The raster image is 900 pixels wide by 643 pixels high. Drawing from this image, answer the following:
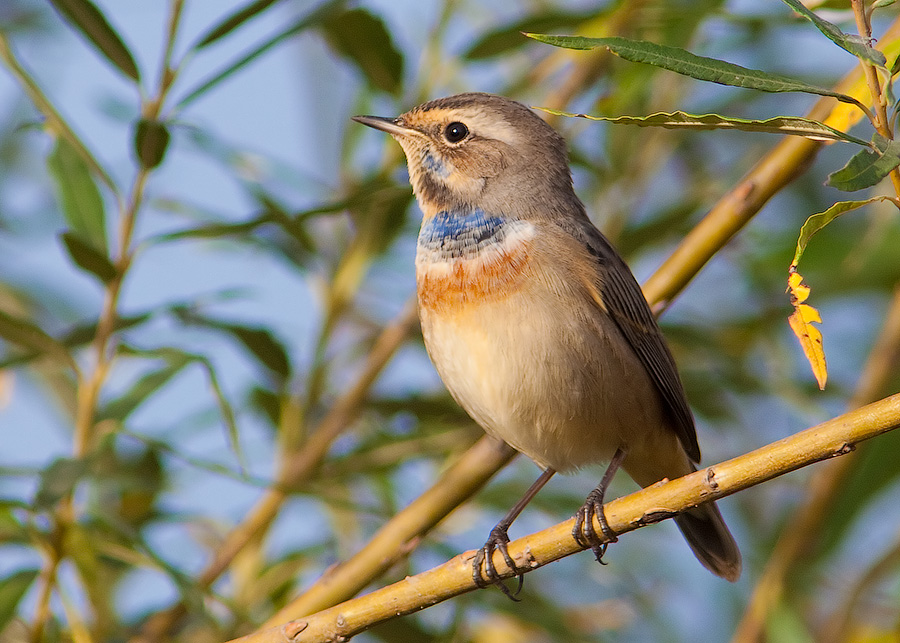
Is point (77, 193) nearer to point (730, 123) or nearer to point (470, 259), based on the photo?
point (470, 259)

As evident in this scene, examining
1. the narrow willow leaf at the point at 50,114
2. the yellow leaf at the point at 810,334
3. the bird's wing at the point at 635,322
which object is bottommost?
the yellow leaf at the point at 810,334

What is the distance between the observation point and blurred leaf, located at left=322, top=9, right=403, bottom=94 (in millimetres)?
3967

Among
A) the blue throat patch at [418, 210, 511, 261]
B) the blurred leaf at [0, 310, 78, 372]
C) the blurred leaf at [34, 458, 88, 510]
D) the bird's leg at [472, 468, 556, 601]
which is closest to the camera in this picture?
the bird's leg at [472, 468, 556, 601]

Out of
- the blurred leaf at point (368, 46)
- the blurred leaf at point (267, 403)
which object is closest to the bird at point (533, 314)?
the blurred leaf at point (368, 46)

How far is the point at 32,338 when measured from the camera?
10.5 ft

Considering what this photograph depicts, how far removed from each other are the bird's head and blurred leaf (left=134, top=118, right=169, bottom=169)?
1003mm

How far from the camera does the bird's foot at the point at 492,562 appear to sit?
259 centimetres

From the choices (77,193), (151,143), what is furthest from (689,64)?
(77,193)

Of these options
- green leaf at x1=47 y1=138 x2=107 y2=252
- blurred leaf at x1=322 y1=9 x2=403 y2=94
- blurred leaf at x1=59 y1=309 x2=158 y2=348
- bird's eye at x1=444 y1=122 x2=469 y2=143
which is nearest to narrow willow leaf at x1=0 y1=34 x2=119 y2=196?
green leaf at x1=47 y1=138 x2=107 y2=252

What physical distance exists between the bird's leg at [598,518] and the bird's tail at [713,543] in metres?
0.51

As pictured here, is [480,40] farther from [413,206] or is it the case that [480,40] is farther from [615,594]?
[615,594]

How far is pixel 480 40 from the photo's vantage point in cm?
393

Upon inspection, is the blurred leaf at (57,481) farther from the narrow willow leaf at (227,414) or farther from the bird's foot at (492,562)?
the bird's foot at (492,562)

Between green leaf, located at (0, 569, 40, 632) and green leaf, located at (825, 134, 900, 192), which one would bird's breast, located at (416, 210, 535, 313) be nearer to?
green leaf, located at (0, 569, 40, 632)
